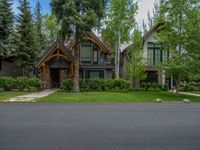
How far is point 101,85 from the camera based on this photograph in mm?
35094

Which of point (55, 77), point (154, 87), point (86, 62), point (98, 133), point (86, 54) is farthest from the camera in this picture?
point (55, 77)

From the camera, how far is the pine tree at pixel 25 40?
42.2 metres

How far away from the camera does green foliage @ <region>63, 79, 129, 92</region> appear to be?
34.4 meters

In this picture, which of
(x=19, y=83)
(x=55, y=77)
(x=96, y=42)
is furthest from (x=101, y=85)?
(x=55, y=77)

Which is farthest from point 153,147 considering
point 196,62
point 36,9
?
point 36,9

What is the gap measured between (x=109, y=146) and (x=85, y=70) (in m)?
32.7

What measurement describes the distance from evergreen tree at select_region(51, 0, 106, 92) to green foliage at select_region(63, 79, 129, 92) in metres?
1.22

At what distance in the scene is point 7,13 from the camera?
4038 centimetres

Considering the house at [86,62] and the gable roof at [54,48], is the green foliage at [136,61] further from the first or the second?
the gable roof at [54,48]

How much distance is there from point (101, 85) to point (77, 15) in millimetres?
7632

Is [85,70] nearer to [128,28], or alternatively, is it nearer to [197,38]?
[128,28]

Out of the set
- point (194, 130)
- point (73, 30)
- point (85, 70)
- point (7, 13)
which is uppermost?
point (7, 13)

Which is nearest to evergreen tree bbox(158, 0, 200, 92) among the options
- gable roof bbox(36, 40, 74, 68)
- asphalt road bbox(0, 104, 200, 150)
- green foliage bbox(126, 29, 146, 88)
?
green foliage bbox(126, 29, 146, 88)

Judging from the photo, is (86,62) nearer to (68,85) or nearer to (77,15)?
(68,85)
